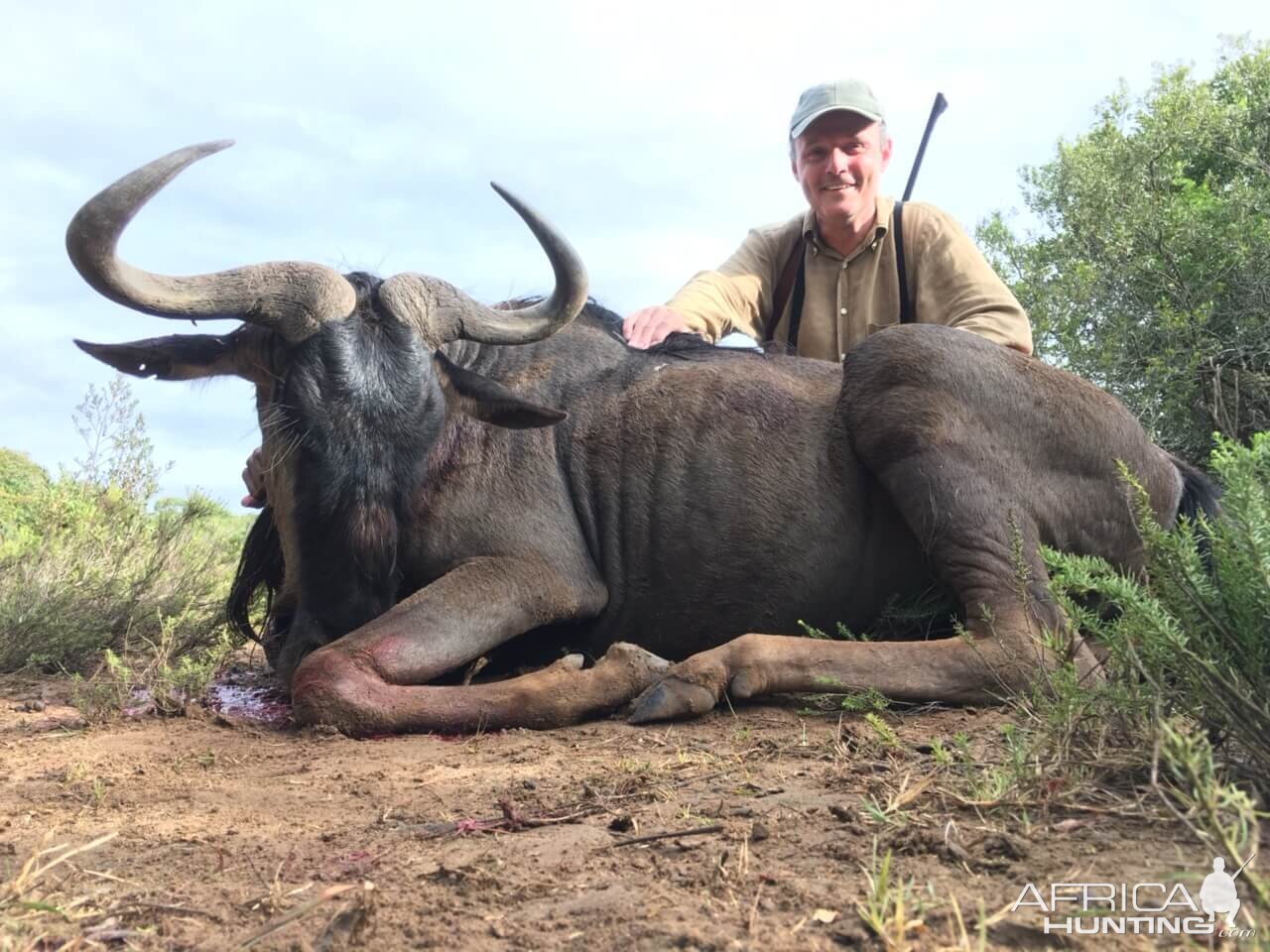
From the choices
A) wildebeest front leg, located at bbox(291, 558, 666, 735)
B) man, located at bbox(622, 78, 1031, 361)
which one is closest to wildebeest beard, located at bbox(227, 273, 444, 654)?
wildebeest front leg, located at bbox(291, 558, 666, 735)

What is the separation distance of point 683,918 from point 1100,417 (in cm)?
346

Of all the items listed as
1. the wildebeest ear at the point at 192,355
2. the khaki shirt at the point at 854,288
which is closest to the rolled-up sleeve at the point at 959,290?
the khaki shirt at the point at 854,288

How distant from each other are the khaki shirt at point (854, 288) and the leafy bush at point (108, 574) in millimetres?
3201

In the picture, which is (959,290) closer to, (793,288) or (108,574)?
(793,288)

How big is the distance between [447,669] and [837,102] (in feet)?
13.3

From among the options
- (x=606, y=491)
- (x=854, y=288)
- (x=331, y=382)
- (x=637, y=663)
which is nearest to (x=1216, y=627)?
(x=637, y=663)

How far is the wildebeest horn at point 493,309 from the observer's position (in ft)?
14.5

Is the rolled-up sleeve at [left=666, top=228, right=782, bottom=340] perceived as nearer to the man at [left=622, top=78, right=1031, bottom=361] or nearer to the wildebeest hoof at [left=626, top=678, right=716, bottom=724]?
the man at [left=622, top=78, right=1031, bottom=361]

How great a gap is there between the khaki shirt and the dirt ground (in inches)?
118

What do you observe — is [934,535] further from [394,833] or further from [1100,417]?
[394,833]

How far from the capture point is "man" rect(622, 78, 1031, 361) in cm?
599

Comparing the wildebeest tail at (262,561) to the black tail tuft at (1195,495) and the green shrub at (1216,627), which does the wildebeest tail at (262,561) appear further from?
the black tail tuft at (1195,495)

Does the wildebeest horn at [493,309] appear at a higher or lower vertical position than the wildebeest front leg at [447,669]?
higher

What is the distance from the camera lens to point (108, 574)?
21.4ft
